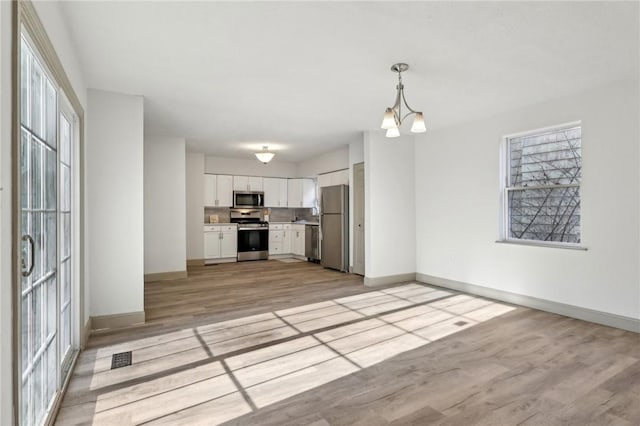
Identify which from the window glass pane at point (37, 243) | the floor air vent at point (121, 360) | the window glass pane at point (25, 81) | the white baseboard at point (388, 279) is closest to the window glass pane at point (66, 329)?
the floor air vent at point (121, 360)

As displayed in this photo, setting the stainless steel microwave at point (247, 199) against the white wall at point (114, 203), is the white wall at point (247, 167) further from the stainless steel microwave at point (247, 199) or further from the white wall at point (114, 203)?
the white wall at point (114, 203)

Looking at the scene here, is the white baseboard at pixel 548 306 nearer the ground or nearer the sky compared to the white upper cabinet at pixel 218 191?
nearer the ground

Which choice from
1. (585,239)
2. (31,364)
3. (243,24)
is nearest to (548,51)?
(585,239)

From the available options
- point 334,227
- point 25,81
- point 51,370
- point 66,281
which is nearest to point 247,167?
point 334,227

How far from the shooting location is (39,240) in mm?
1851

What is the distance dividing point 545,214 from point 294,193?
19.7 feet

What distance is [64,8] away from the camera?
222 centimetres

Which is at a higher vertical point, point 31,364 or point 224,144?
point 224,144

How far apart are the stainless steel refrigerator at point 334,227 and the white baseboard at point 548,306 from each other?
6.17 feet

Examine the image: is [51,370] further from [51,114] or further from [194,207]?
[194,207]

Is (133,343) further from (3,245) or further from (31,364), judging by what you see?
(3,245)

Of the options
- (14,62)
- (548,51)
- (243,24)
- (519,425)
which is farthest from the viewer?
(548,51)

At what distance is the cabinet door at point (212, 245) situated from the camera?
25.4 feet

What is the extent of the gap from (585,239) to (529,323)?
3.66 feet
